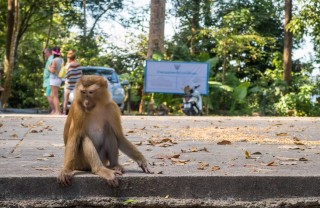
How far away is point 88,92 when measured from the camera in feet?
17.7

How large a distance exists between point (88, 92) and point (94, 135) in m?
0.39

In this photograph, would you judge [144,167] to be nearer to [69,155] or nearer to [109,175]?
[109,175]

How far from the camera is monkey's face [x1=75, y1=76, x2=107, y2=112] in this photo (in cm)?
540

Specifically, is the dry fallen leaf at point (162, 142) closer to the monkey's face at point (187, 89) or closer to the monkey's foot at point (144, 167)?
the monkey's foot at point (144, 167)

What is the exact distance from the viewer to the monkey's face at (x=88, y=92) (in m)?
5.40

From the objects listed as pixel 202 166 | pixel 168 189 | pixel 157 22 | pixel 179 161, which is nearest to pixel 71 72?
pixel 157 22

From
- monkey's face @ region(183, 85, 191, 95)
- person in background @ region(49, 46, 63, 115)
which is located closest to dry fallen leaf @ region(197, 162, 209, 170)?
person in background @ region(49, 46, 63, 115)

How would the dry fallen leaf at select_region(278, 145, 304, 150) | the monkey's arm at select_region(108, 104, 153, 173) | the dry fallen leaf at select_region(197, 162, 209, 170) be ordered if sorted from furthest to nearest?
the dry fallen leaf at select_region(278, 145, 304, 150) → the dry fallen leaf at select_region(197, 162, 209, 170) → the monkey's arm at select_region(108, 104, 153, 173)

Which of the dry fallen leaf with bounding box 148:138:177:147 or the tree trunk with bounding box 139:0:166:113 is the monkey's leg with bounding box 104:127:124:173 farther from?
the tree trunk with bounding box 139:0:166:113

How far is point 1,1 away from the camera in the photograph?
Answer: 3130 cm

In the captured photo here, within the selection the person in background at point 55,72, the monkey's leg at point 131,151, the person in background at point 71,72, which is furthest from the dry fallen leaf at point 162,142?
the person in background at point 55,72

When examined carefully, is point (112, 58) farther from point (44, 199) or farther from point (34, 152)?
point (44, 199)

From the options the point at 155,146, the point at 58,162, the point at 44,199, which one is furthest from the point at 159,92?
the point at 44,199

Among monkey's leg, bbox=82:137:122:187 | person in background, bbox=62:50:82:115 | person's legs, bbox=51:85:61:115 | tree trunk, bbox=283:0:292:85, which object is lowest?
monkey's leg, bbox=82:137:122:187
